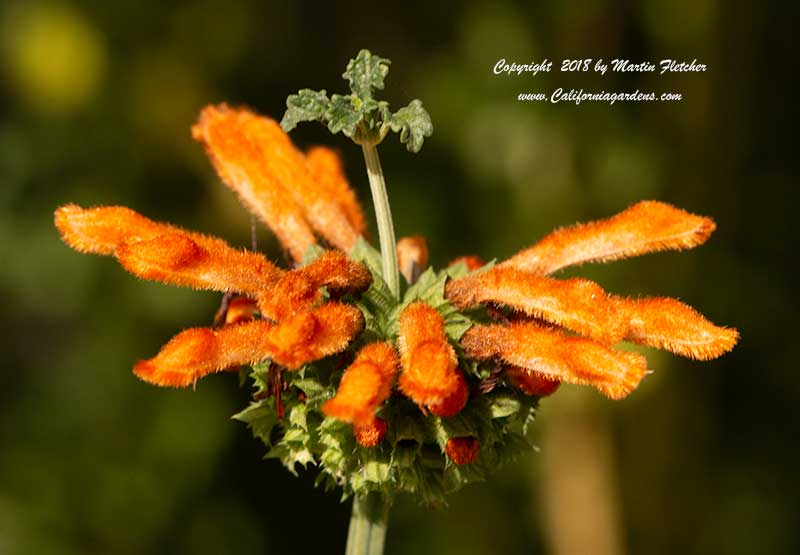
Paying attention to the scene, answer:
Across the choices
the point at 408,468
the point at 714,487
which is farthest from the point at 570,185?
the point at 408,468

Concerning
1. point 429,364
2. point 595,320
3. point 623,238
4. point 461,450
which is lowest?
point 461,450

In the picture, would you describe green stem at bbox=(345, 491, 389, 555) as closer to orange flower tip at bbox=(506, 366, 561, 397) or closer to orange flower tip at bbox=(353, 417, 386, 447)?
orange flower tip at bbox=(353, 417, 386, 447)

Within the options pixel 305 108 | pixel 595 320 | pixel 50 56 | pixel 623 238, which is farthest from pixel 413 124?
pixel 50 56

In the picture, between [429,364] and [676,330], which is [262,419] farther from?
[676,330]

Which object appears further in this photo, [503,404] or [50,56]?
[50,56]

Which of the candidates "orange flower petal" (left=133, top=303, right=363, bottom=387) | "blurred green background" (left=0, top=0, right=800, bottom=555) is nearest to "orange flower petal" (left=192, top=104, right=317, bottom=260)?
"orange flower petal" (left=133, top=303, right=363, bottom=387)

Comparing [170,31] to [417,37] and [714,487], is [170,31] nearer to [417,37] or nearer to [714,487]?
[417,37]

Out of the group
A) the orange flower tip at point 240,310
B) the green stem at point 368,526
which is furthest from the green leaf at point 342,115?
the green stem at point 368,526
